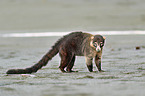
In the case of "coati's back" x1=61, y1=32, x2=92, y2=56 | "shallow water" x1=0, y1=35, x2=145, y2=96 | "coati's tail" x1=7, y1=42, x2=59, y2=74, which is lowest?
"shallow water" x1=0, y1=35, x2=145, y2=96

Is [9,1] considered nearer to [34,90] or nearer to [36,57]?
[36,57]

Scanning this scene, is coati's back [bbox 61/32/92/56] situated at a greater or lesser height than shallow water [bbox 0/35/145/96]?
greater

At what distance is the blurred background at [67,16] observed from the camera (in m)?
20.0

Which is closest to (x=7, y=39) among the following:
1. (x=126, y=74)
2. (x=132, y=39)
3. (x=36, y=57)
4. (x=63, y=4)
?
(x=132, y=39)

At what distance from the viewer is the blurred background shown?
20000mm

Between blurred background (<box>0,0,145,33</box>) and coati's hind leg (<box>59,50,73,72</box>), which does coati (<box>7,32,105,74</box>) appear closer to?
coati's hind leg (<box>59,50,73,72</box>)

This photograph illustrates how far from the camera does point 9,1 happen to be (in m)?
25.2

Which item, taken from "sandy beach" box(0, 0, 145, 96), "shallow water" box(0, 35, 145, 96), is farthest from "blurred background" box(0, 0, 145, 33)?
"shallow water" box(0, 35, 145, 96)

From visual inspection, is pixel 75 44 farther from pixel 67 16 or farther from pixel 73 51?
pixel 67 16

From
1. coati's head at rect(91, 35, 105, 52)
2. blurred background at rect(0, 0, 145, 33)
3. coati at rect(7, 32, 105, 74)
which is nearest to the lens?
coati's head at rect(91, 35, 105, 52)

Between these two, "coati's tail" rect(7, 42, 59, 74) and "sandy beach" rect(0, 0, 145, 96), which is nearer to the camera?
"sandy beach" rect(0, 0, 145, 96)

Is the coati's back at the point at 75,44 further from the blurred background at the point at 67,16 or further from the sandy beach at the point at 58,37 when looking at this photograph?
the blurred background at the point at 67,16

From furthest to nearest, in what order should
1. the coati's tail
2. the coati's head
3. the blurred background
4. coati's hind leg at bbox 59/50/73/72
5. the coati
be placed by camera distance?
the blurred background → coati's hind leg at bbox 59/50/73/72 → the coati → the coati's tail → the coati's head

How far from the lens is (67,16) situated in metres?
21.5
